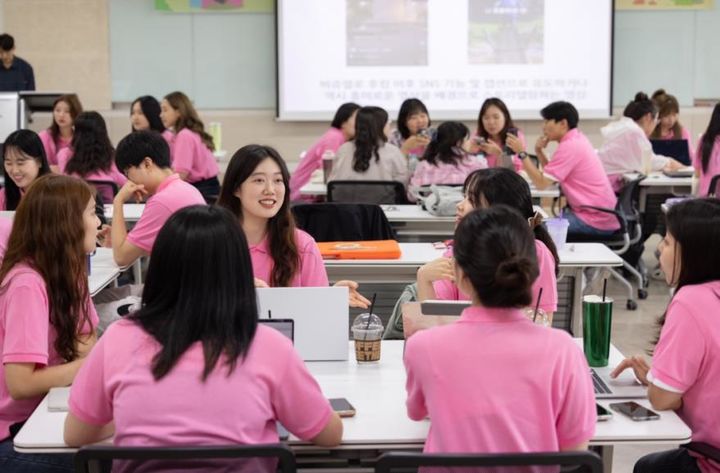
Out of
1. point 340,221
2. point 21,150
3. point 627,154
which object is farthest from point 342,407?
point 627,154

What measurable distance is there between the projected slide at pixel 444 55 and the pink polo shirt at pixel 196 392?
24.5 ft

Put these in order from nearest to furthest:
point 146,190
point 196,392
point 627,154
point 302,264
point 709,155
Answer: point 196,392 → point 302,264 → point 146,190 → point 709,155 → point 627,154

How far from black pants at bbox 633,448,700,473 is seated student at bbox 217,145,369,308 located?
1.17 meters

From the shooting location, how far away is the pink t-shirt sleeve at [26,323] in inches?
98.1

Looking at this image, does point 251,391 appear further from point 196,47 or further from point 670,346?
point 196,47

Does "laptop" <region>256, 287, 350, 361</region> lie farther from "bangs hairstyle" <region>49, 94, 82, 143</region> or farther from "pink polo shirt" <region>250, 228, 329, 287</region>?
"bangs hairstyle" <region>49, 94, 82, 143</region>

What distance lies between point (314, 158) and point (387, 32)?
8.66ft

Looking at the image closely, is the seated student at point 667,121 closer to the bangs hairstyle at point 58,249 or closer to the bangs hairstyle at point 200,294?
the bangs hairstyle at point 58,249

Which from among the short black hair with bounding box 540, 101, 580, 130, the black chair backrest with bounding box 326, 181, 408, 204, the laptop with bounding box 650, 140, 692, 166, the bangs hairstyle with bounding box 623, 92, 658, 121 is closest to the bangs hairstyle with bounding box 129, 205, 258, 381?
the black chair backrest with bounding box 326, 181, 408, 204

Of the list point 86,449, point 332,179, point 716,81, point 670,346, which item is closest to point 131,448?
point 86,449

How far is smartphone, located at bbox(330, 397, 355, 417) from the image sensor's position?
7.79ft

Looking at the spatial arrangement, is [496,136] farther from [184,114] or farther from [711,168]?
[184,114]

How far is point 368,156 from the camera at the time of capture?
615 centimetres

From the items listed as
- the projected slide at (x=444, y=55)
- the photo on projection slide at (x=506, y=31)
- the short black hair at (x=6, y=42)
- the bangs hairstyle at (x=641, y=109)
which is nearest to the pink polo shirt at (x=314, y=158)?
the bangs hairstyle at (x=641, y=109)
